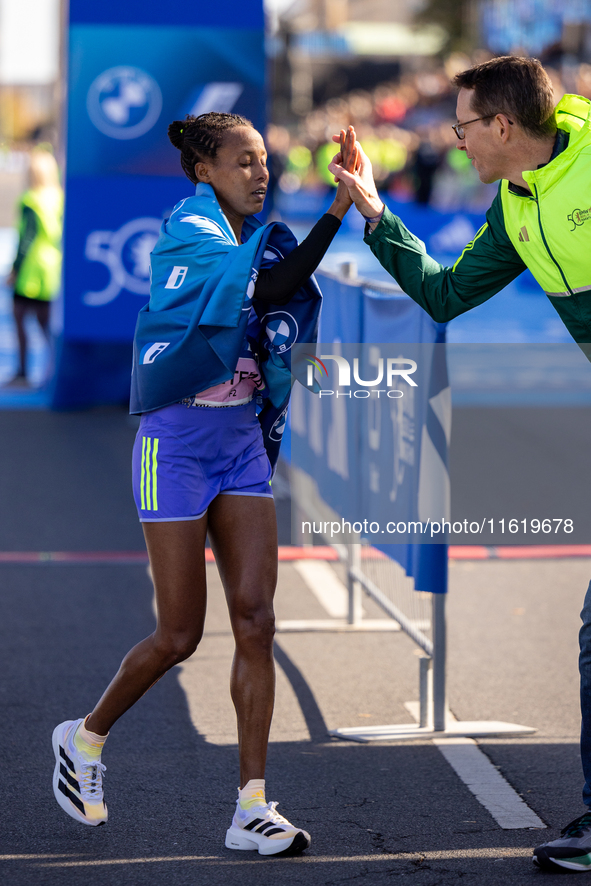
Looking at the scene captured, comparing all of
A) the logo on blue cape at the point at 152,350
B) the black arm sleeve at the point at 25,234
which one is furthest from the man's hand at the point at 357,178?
the black arm sleeve at the point at 25,234

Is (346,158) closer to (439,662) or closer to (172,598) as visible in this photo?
(172,598)

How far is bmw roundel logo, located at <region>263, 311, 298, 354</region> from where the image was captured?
12.0ft

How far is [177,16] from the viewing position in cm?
1108

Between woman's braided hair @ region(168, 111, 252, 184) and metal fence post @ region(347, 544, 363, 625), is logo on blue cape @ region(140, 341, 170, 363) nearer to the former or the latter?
woman's braided hair @ region(168, 111, 252, 184)

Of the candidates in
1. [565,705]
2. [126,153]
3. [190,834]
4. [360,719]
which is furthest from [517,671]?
[126,153]

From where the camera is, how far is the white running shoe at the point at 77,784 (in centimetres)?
368

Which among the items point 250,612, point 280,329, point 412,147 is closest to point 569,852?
point 250,612

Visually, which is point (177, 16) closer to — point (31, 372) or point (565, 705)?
point (31, 372)

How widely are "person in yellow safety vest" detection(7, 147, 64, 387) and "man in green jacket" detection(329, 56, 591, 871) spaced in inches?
360

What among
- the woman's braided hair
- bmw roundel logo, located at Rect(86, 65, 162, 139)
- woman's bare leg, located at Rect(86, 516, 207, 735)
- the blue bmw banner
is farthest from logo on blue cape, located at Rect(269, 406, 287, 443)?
bmw roundel logo, located at Rect(86, 65, 162, 139)

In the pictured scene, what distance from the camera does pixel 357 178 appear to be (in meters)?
3.70

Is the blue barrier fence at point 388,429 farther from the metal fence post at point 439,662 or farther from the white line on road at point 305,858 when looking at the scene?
the white line on road at point 305,858

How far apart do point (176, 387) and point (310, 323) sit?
1.50ft

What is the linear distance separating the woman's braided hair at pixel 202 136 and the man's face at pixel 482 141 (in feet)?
2.11
